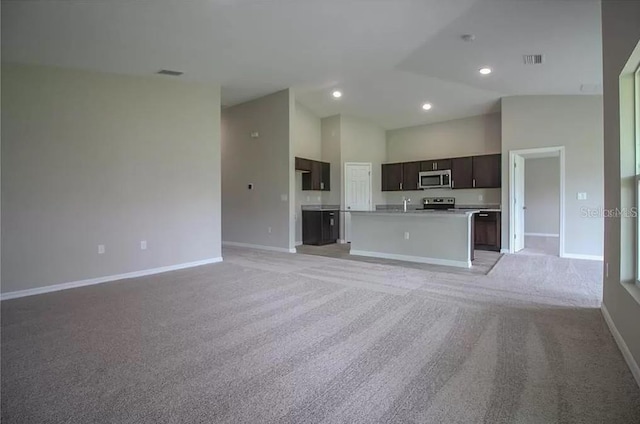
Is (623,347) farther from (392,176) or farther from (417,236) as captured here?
(392,176)

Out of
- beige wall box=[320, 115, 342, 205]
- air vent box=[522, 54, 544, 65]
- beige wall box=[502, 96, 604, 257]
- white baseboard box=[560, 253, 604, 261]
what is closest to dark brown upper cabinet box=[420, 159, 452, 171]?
beige wall box=[502, 96, 604, 257]

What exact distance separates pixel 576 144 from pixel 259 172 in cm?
594

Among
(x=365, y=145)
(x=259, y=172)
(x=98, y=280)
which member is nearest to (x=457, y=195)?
(x=365, y=145)

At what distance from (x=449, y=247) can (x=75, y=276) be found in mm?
5289

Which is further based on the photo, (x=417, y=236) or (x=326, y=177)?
(x=326, y=177)

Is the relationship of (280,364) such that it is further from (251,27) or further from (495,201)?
(495,201)

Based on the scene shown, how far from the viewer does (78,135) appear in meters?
4.26

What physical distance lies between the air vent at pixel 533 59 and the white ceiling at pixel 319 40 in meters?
0.12

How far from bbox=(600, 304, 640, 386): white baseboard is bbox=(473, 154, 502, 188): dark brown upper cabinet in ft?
14.9

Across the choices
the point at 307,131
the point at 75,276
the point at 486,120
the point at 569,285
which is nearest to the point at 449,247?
the point at 569,285

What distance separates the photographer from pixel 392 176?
28.7ft

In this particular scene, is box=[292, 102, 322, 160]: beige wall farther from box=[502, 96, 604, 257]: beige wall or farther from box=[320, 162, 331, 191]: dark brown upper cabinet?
box=[502, 96, 604, 257]: beige wall

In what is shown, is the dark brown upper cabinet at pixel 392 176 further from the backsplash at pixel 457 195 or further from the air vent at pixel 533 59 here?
the air vent at pixel 533 59

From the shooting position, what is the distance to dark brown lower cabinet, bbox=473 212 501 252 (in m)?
6.86
